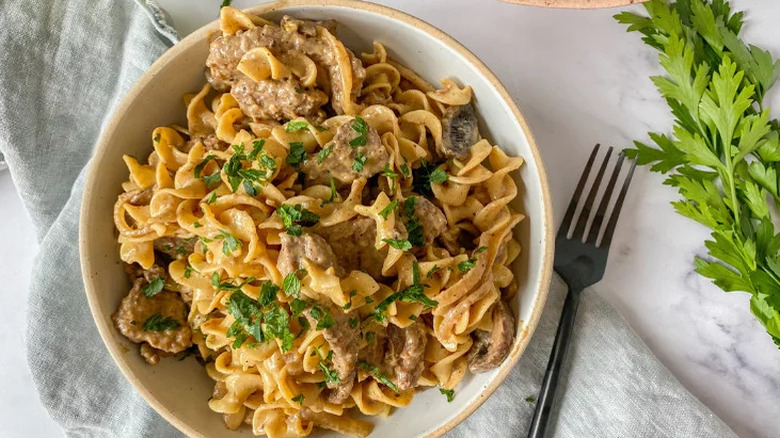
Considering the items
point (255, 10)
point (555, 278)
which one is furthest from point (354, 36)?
point (555, 278)

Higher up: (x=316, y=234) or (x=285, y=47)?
(x=285, y=47)

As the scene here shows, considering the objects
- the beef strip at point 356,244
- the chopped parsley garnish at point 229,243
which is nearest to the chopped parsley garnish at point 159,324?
the chopped parsley garnish at point 229,243

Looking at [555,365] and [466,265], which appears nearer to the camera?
[466,265]

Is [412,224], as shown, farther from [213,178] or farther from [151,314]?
[151,314]

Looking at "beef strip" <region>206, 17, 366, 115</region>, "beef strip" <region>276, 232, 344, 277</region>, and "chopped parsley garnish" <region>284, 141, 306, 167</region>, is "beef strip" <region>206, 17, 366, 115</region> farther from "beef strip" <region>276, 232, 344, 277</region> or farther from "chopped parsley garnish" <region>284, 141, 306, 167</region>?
"beef strip" <region>276, 232, 344, 277</region>

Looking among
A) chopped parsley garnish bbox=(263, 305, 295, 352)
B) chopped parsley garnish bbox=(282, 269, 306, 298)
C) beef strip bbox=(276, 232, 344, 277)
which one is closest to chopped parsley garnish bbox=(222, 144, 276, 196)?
beef strip bbox=(276, 232, 344, 277)

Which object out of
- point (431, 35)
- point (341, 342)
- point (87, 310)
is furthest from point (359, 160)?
point (87, 310)
